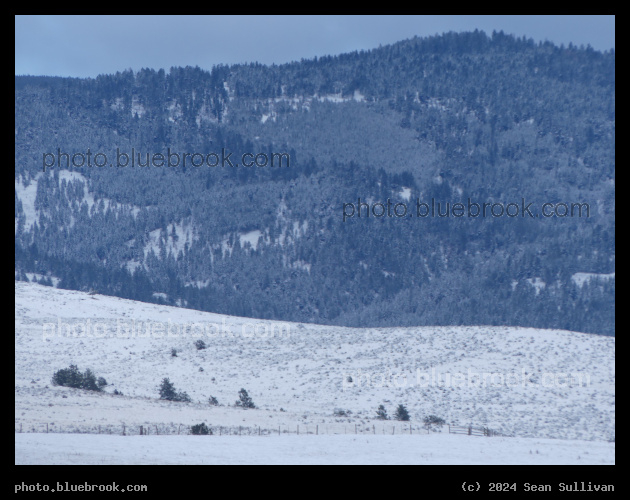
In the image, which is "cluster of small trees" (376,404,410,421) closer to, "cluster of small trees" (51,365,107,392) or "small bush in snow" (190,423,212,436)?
"small bush in snow" (190,423,212,436)

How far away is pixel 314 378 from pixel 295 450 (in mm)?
26231

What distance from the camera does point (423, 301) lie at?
184375mm

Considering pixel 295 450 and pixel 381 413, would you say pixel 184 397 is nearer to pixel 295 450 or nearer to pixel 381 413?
pixel 381 413

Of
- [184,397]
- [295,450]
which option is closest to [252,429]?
[295,450]

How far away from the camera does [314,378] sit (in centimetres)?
5703

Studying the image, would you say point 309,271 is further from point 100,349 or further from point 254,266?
point 100,349

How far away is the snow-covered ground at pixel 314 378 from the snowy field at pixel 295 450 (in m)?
0.32

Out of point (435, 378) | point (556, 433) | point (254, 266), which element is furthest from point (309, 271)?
point (556, 433)

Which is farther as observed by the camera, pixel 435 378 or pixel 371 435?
pixel 435 378

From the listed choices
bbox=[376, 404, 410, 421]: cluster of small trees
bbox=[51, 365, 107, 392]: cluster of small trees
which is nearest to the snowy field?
bbox=[376, 404, 410, 421]: cluster of small trees

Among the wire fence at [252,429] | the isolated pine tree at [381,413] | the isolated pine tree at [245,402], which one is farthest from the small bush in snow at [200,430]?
the isolated pine tree at [245,402]

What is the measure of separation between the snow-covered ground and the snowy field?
319 millimetres
